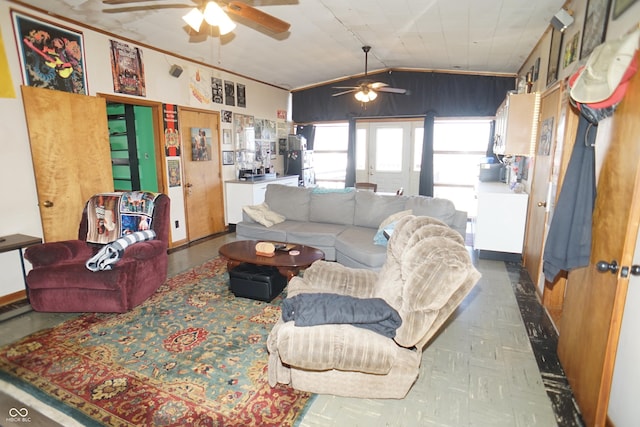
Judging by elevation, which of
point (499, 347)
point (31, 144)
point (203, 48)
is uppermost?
point (203, 48)

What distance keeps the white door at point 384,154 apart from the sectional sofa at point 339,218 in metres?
3.01

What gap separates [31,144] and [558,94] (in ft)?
15.8

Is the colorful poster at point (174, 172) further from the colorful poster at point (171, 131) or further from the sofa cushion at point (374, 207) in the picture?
the sofa cushion at point (374, 207)

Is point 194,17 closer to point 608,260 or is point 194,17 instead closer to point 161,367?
point 161,367

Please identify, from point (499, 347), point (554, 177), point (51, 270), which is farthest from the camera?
point (554, 177)

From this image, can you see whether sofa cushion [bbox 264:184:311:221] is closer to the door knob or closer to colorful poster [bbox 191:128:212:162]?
colorful poster [bbox 191:128:212:162]

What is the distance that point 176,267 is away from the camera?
420 centimetres

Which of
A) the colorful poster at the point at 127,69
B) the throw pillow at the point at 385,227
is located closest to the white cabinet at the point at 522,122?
the throw pillow at the point at 385,227

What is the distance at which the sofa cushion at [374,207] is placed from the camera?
416 centimetres

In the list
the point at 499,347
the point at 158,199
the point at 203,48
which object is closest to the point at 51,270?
the point at 158,199

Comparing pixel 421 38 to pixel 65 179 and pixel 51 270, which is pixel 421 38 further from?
pixel 51 270

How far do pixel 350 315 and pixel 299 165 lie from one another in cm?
580

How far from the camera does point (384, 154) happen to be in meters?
7.31

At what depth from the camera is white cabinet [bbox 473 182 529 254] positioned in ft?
13.6
